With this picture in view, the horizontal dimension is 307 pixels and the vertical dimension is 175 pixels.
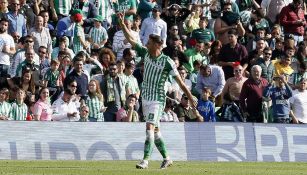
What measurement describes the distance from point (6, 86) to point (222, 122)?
5000mm

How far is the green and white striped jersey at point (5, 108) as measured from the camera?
23062 mm

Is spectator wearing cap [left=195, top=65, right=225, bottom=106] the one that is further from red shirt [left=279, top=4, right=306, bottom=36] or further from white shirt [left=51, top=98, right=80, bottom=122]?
red shirt [left=279, top=4, right=306, bottom=36]

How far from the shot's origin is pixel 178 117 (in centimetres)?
2558

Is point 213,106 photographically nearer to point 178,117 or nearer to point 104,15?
point 178,117

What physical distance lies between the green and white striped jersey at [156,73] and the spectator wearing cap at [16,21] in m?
8.15

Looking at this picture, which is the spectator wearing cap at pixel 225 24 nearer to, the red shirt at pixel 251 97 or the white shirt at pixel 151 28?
the white shirt at pixel 151 28

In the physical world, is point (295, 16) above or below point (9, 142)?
above

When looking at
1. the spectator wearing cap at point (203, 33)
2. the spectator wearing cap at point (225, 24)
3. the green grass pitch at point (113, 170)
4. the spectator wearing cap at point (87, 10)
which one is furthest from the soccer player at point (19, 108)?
the spectator wearing cap at point (225, 24)

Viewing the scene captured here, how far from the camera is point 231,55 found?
92.0 feet

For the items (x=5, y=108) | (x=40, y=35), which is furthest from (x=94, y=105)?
(x=40, y=35)

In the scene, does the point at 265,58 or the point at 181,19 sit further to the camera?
the point at 181,19

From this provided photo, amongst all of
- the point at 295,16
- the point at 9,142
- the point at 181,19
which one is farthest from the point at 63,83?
the point at 295,16

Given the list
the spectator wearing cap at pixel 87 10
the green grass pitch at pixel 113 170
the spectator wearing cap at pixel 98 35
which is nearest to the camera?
the green grass pitch at pixel 113 170

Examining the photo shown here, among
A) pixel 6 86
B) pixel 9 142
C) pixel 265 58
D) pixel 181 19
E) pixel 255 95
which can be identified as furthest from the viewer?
pixel 181 19
